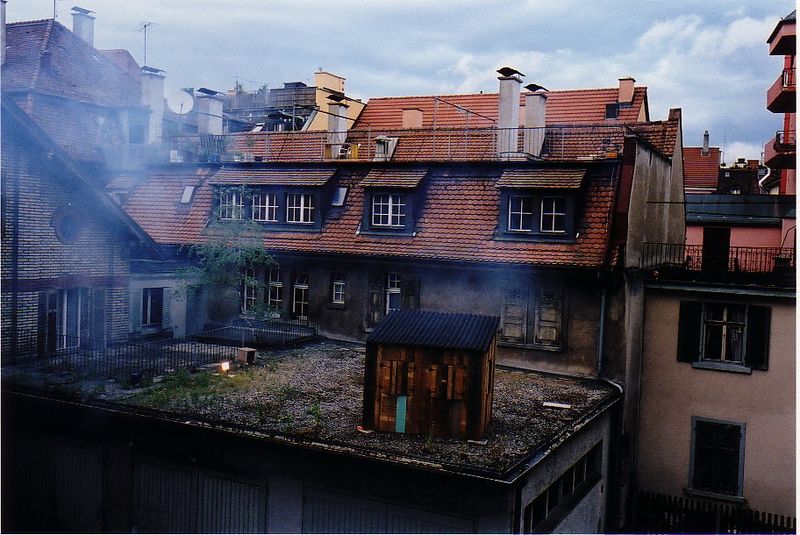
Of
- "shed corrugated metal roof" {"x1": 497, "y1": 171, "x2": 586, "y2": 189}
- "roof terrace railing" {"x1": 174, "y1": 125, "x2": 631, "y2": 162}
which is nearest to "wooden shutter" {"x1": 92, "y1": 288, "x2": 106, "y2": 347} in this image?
"roof terrace railing" {"x1": 174, "y1": 125, "x2": 631, "y2": 162}

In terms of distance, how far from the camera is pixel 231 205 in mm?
17172

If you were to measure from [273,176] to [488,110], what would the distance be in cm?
1189

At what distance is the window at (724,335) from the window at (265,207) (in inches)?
381

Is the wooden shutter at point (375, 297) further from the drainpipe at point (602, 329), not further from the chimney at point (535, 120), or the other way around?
the chimney at point (535, 120)

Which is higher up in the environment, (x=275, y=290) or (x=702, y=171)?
(x=702, y=171)

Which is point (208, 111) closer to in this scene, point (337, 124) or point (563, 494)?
point (337, 124)

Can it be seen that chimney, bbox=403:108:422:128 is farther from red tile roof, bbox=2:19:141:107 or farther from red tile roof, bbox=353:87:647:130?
red tile roof, bbox=2:19:141:107

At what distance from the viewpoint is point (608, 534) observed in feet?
44.2

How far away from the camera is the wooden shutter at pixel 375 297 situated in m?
15.7

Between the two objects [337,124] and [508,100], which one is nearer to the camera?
[508,100]

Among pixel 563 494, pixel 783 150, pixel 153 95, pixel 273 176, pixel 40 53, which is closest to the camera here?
pixel 563 494

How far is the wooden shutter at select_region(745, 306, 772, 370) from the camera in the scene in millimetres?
13594

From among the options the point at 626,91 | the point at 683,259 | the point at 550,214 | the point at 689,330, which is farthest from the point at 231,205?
the point at 626,91

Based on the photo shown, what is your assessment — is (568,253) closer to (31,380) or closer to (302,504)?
(302,504)
